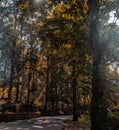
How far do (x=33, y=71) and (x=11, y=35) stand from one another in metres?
17.9

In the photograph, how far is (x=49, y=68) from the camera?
50.8 meters

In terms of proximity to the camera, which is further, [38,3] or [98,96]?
[38,3]

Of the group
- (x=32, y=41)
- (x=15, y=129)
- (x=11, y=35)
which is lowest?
(x=15, y=129)

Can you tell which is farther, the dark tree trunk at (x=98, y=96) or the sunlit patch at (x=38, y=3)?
the sunlit patch at (x=38, y=3)

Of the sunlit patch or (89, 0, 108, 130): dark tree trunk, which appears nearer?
(89, 0, 108, 130): dark tree trunk

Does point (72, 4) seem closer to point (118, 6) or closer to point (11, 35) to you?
point (118, 6)

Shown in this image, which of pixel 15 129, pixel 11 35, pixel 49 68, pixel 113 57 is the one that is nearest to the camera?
pixel 15 129

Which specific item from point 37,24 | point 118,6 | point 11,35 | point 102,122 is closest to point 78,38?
point 118,6

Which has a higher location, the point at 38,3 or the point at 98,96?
the point at 38,3

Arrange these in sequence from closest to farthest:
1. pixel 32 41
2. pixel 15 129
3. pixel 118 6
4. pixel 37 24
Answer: pixel 118 6, pixel 15 129, pixel 37 24, pixel 32 41

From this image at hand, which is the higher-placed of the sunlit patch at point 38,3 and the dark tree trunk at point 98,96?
the sunlit patch at point 38,3

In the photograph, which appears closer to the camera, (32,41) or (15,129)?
(15,129)

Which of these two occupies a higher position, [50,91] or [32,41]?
[32,41]

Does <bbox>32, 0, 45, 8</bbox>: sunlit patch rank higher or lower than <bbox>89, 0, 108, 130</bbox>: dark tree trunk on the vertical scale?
higher
